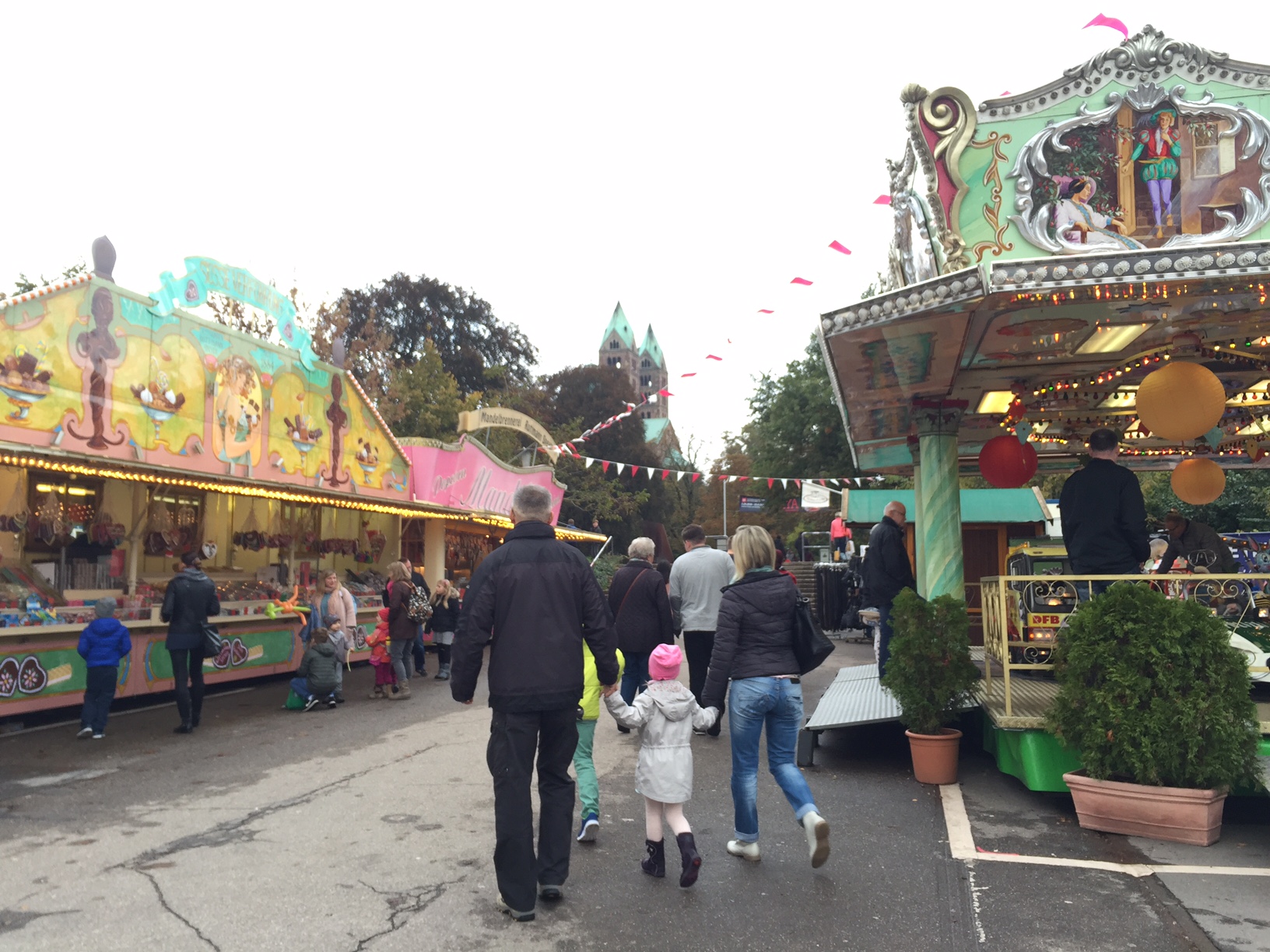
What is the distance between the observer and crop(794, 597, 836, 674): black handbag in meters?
5.18

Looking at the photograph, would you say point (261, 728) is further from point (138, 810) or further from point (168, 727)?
point (138, 810)

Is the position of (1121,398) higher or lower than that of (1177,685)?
higher

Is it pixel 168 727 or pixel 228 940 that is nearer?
pixel 228 940

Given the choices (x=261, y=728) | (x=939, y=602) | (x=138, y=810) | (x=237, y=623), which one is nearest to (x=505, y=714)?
(x=138, y=810)

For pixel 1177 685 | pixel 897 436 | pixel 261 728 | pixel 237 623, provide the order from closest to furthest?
pixel 1177 685 → pixel 261 728 → pixel 897 436 → pixel 237 623

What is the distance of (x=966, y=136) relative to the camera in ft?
23.2

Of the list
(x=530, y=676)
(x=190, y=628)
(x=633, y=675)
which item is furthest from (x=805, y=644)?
(x=190, y=628)

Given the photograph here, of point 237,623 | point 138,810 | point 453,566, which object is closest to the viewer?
point 138,810

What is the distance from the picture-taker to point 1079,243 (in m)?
6.89

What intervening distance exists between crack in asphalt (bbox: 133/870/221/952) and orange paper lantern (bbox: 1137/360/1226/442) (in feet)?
24.0

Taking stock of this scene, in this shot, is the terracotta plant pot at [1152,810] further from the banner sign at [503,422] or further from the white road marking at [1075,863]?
the banner sign at [503,422]

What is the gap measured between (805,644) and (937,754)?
2400 mm

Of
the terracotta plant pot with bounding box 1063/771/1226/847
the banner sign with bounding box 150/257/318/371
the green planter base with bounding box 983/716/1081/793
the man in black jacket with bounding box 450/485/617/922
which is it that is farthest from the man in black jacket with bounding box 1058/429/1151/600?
the banner sign with bounding box 150/257/318/371

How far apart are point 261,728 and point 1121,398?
9.76 m
